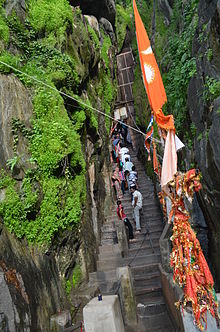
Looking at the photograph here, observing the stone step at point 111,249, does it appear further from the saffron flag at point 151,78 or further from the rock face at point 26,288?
the saffron flag at point 151,78

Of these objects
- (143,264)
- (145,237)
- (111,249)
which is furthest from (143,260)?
(111,249)

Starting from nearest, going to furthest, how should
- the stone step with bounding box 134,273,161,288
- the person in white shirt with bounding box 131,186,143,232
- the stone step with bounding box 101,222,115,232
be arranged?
the stone step with bounding box 134,273,161,288
the person in white shirt with bounding box 131,186,143,232
the stone step with bounding box 101,222,115,232

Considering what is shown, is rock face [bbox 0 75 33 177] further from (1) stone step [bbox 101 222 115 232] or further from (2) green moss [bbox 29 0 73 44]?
(1) stone step [bbox 101 222 115 232]

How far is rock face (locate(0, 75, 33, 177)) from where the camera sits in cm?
846

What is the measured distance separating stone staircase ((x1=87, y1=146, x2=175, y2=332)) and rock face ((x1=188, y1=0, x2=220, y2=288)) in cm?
186

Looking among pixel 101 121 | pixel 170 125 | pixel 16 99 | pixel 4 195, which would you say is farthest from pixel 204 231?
pixel 101 121

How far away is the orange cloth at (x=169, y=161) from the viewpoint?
17.8 feet

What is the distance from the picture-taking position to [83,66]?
1355 centimetres

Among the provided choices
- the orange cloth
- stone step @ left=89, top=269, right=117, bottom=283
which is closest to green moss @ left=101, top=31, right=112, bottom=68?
stone step @ left=89, top=269, right=117, bottom=283

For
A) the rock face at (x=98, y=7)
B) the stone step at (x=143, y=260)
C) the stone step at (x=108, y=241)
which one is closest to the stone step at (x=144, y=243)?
the stone step at (x=143, y=260)

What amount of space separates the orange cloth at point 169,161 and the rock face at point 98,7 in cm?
1462

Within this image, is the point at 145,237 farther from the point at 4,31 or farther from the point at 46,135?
the point at 4,31

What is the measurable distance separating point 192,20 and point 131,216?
7.98 metres

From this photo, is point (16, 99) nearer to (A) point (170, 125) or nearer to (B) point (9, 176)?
(B) point (9, 176)
